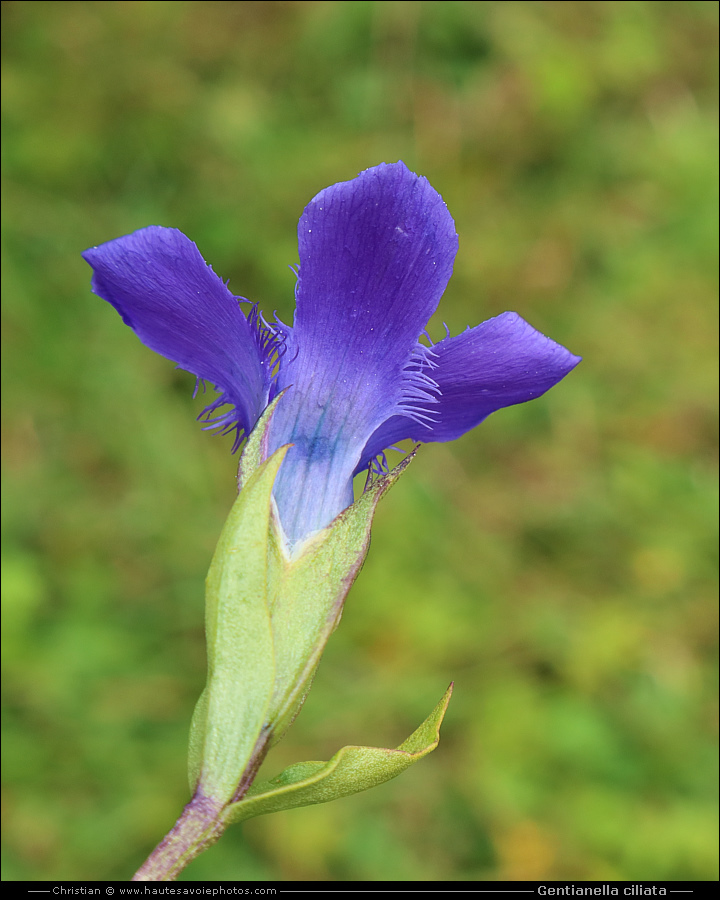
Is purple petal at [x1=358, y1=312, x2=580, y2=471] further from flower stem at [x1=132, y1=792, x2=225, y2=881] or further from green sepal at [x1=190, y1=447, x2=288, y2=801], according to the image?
flower stem at [x1=132, y1=792, x2=225, y2=881]

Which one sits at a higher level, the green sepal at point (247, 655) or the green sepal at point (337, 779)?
the green sepal at point (247, 655)

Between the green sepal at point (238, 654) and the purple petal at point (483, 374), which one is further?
the purple petal at point (483, 374)

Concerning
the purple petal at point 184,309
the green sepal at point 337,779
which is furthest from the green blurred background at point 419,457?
the green sepal at point 337,779

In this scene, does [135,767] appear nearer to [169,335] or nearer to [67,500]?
[67,500]

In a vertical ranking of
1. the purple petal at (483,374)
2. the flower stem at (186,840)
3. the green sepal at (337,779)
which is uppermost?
the purple petal at (483,374)

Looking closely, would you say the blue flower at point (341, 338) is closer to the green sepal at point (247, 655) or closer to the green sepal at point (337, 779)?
the green sepal at point (247, 655)

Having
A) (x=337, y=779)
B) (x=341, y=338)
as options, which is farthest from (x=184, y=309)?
(x=337, y=779)

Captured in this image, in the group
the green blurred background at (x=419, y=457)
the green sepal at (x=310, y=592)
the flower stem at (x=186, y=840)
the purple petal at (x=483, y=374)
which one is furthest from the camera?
the green blurred background at (x=419, y=457)

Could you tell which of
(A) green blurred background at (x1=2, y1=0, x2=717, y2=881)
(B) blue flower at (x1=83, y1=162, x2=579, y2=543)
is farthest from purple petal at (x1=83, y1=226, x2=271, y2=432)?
(A) green blurred background at (x1=2, y1=0, x2=717, y2=881)
